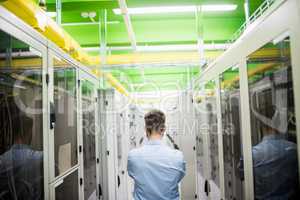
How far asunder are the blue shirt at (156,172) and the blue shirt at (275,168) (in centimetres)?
54

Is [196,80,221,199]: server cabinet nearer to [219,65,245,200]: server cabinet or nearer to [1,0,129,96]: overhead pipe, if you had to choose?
[219,65,245,200]: server cabinet

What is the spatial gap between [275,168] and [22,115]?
4.69ft

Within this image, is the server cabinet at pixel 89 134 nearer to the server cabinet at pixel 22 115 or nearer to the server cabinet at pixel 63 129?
the server cabinet at pixel 63 129

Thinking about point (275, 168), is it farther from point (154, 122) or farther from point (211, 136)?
point (211, 136)

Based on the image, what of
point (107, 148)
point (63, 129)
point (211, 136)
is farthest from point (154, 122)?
point (107, 148)

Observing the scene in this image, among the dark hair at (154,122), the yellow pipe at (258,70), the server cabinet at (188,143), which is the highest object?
the yellow pipe at (258,70)

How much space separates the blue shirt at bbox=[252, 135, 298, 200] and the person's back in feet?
1.78

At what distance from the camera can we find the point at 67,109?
213cm

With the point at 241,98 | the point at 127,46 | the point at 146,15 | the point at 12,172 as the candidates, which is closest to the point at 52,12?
the point at 146,15

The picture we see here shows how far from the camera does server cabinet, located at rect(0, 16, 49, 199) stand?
1271mm

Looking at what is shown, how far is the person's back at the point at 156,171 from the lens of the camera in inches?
68.4

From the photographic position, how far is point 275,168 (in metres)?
1.28

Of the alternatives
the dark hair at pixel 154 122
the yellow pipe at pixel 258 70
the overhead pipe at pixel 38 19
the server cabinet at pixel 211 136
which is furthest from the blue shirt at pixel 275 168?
the overhead pipe at pixel 38 19

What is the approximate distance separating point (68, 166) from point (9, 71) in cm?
101
